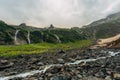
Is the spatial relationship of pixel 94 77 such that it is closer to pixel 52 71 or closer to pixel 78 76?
pixel 78 76

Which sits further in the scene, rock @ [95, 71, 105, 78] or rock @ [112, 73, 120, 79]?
rock @ [95, 71, 105, 78]

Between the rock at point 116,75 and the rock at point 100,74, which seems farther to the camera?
the rock at point 100,74

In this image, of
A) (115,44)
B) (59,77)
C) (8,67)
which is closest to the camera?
(59,77)

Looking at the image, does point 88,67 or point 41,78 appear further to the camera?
point 88,67

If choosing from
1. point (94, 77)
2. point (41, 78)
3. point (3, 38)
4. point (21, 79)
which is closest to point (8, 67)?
point (21, 79)

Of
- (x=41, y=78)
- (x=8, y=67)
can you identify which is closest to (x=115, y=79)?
(x=41, y=78)

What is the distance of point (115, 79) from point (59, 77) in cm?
900

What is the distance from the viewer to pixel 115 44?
146 meters

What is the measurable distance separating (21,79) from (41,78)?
20.2 ft

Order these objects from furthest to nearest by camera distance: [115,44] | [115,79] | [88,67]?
[115,44] < [88,67] < [115,79]

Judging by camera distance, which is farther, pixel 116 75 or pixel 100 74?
pixel 100 74

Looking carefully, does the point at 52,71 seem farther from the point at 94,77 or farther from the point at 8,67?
the point at 8,67

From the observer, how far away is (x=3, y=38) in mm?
190875

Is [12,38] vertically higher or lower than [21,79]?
higher
